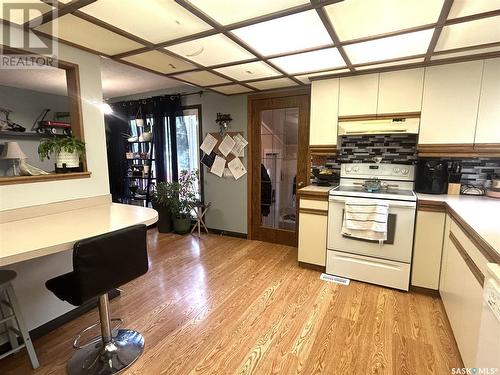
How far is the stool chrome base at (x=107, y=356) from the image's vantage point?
61.7 inches

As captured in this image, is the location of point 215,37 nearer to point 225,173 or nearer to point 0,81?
point 225,173

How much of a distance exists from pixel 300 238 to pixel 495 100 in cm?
218

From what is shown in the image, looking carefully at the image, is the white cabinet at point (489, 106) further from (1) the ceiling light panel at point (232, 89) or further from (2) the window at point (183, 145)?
(2) the window at point (183, 145)

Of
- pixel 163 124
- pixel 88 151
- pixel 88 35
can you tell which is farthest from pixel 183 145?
pixel 88 35

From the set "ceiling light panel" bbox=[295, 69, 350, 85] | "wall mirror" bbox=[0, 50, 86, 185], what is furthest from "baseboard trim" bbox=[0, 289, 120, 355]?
"ceiling light panel" bbox=[295, 69, 350, 85]

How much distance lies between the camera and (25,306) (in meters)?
1.79

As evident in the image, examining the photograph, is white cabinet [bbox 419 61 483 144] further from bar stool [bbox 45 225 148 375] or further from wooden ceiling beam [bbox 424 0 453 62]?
bar stool [bbox 45 225 148 375]

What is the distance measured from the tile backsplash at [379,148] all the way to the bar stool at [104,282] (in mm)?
2523

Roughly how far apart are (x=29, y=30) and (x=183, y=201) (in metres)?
2.72

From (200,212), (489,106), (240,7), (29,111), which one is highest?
→ (240,7)

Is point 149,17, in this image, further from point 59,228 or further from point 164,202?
point 164,202

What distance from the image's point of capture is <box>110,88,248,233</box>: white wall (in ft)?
12.6

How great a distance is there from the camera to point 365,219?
2463 millimetres

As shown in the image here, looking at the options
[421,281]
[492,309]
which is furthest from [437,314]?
[492,309]
